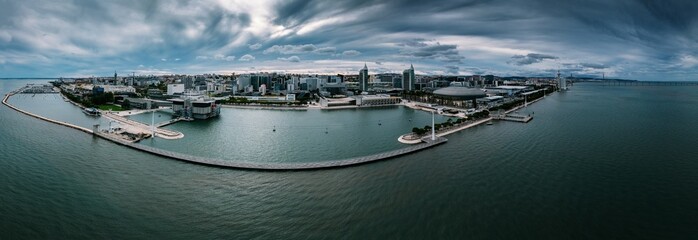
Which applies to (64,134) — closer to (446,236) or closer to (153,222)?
(153,222)

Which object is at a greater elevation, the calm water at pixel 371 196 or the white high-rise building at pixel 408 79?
the white high-rise building at pixel 408 79

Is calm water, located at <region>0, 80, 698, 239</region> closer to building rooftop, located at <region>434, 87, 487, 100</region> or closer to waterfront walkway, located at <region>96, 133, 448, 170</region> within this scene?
waterfront walkway, located at <region>96, 133, 448, 170</region>

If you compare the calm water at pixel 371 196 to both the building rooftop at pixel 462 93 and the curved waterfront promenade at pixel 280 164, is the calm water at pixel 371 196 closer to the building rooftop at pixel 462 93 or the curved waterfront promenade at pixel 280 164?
the curved waterfront promenade at pixel 280 164

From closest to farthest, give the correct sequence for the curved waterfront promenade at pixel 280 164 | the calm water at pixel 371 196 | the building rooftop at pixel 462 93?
the calm water at pixel 371 196 < the curved waterfront promenade at pixel 280 164 < the building rooftop at pixel 462 93

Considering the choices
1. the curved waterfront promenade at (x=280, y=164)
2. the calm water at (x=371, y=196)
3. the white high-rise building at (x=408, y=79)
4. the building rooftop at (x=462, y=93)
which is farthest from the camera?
the white high-rise building at (x=408, y=79)

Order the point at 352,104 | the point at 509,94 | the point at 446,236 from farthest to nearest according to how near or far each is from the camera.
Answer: the point at 509,94, the point at 352,104, the point at 446,236

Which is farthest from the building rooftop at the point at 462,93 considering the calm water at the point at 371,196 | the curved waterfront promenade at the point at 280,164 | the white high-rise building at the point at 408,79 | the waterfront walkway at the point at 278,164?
the waterfront walkway at the point at 278,164

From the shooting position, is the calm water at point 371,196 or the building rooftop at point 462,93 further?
the building rooftop at point 462,93

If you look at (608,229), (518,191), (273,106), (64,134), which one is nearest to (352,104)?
(273,106)

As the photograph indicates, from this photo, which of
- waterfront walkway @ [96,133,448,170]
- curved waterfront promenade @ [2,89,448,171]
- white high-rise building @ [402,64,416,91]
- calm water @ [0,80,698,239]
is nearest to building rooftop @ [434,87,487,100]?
white high-rise building @ [402,64,416,91]

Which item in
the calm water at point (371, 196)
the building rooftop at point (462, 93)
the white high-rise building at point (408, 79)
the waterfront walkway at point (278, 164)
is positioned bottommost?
the calm water at point (371, 196)
